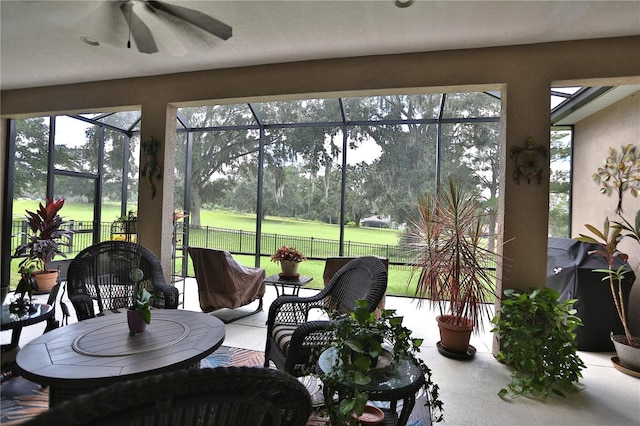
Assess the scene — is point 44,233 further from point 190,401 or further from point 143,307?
point 190,401

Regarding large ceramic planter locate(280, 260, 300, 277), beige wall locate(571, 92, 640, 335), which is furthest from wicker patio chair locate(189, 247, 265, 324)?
beige wall locate(571, 92, 640, 335)

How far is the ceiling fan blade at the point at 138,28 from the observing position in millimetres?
2375

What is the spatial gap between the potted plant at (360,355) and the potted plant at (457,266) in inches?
62.5

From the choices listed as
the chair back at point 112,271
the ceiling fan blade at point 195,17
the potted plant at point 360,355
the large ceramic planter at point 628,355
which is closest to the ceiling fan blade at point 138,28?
the ceiling fan blade at point 195,17

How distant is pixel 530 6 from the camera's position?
2.52m

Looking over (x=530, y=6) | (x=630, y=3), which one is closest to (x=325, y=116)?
(x=530, y=6)

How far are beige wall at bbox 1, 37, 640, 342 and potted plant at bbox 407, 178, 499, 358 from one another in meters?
0.26

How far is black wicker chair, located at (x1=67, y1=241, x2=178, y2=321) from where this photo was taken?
2.78 meters

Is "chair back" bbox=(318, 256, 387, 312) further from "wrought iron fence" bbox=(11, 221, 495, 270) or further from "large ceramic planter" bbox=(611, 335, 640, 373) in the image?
"wrought iron fence" bbox=(11, 221, 495, 270)

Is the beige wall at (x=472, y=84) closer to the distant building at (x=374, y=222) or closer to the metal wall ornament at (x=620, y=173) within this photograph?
the metal wall ornament at (x=620, y=173)

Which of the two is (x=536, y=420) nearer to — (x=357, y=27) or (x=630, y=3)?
(x=630, y=3)

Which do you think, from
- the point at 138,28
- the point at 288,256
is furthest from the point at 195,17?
the point at 288,256

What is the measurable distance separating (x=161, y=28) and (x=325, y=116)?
9.64 ft

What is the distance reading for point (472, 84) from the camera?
322 cm
